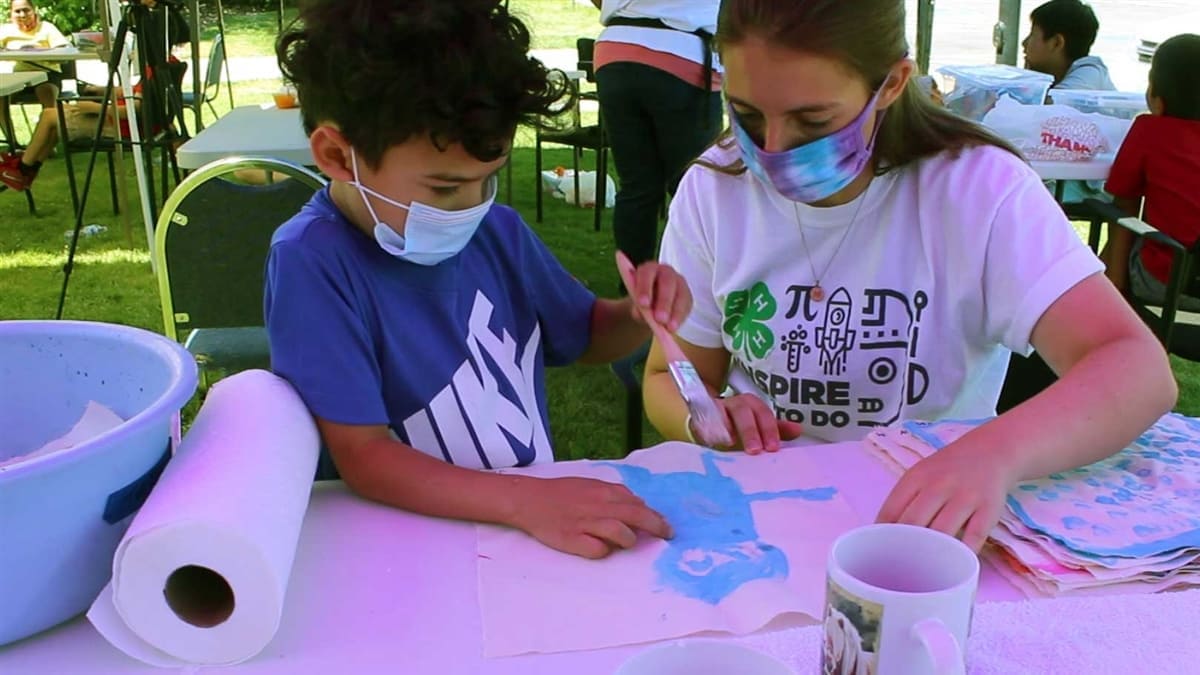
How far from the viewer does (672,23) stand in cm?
326

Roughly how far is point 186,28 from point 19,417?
5.22 metres

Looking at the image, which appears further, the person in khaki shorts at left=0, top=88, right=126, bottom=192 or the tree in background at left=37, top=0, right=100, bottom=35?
the tree in background at left=37, top=0, right=100, bottom=35

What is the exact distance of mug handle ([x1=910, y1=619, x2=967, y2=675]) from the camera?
21.9 inches

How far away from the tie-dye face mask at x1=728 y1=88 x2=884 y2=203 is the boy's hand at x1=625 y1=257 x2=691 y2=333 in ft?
0.65

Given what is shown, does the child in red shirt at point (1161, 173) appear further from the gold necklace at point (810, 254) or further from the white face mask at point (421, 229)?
the white face mask at point (421, 229)

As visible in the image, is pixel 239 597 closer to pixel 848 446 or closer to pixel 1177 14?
pixel 848 446

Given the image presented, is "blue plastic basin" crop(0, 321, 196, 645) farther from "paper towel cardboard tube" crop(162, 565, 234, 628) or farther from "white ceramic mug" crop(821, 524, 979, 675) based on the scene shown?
"white ceramic mug" crop(821, 524, 979, 675)

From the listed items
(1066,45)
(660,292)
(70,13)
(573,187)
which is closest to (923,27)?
(1066,45)

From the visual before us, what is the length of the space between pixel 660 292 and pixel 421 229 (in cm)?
28

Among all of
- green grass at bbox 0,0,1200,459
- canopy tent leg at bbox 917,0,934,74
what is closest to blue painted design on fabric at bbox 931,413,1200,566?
green grass at bbox 0,0,1200,459

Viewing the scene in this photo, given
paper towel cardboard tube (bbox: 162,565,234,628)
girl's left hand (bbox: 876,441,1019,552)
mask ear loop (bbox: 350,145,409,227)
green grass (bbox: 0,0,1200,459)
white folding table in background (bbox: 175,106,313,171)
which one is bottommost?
green grass (bbox: 0,0,1200,459)

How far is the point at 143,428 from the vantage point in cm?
77

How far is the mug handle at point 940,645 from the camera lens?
1.83ft

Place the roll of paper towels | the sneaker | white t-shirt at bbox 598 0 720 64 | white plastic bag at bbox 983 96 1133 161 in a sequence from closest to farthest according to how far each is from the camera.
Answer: the roll of paper towels
white plastic bag at bbox 983 96 1133 161
white t-shirt at bbox 598 0 720 64
the sneaker
